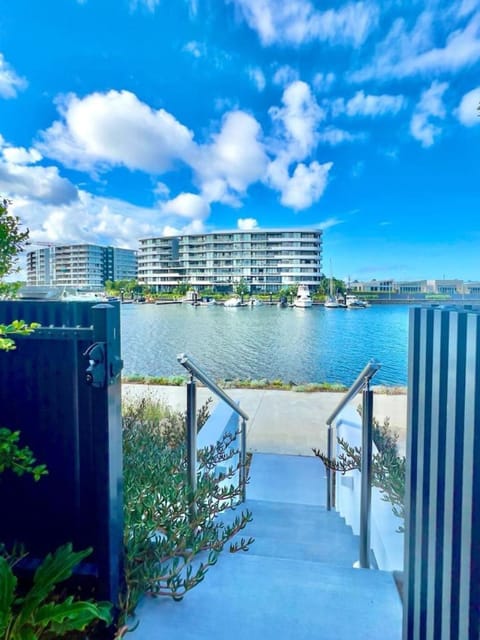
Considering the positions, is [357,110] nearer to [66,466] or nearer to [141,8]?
[141,8]

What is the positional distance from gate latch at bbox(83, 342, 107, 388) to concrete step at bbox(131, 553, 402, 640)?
673 mm

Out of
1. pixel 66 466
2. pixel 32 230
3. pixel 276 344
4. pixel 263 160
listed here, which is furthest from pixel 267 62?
pixel 66 466

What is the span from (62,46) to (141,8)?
1392 mm

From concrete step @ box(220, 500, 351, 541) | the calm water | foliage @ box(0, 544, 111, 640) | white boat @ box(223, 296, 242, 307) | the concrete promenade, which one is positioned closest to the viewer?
foliage @ box(0, 544, 111, 640)

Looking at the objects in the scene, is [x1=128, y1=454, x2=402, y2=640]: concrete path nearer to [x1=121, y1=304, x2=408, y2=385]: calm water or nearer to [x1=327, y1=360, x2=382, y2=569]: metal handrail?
[x1=327, y1=360, x2=382, y2=569]: metal handrail

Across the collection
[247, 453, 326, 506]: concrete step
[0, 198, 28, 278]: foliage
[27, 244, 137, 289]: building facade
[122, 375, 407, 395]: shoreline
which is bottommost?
[247, 453, 326, 506]: concrete step

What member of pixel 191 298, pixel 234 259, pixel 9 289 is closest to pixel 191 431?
pixel 9 289

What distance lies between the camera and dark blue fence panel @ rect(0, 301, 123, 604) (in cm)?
96

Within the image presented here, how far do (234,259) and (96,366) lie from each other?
22.1 metres

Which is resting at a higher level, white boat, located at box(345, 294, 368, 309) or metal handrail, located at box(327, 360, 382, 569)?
white boat, located at box(345, 294, 368, 309)

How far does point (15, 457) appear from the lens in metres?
0.98

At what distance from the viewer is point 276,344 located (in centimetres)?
967

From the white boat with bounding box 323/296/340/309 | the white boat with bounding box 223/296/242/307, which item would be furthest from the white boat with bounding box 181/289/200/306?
the white boat with bounding box 323/296/340/309

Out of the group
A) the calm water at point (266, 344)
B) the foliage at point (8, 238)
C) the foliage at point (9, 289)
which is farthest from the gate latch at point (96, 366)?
the calm water at point (266, 344)
